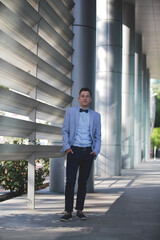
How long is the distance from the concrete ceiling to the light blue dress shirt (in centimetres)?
1398

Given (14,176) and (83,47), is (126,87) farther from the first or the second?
(14,176)

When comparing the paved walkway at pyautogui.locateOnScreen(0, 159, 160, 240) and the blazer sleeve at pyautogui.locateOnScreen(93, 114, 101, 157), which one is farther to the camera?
the blazer sleeve at pyautogui.locateOnScreen(93, 114, 101, 157)

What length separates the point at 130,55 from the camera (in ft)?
62.3

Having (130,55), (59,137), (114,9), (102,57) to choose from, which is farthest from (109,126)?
(59,137)

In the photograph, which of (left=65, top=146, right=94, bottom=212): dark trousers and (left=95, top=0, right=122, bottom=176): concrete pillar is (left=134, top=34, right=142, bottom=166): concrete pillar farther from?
(left=65, top=146, right=94, bottom=212): dark trousers

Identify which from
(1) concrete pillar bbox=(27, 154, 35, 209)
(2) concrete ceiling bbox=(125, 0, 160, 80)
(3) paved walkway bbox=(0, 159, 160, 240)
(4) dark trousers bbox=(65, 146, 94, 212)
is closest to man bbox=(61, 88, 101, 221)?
(4) dark trousers bbox=(65, 146, 94, 212)

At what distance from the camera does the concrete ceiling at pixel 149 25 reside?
18.9 meters

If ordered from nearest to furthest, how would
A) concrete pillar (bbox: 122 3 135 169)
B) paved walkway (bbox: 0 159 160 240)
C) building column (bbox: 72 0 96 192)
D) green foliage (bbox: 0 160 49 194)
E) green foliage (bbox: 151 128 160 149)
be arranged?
paved walkway (bbox: 0 159 160 240) → building column (bbox: 72 0 96 192) → green foliage (bbox: 0 160 49 194) → concrete pillar (bbox: 122 3 135 169) → green foliage (bbox: 151 128 160 149)

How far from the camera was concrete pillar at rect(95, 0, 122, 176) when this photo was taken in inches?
565

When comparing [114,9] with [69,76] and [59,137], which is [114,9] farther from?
[59,137]

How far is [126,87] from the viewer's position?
19.4 metres

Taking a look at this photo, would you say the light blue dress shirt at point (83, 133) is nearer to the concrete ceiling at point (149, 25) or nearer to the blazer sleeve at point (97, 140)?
the blazer sleeve at point (97, 140)

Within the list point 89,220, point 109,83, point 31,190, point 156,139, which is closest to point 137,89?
point 109,83

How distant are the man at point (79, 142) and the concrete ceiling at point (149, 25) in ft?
45.8
